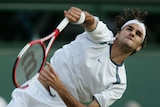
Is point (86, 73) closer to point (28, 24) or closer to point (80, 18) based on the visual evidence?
point (80, 18)

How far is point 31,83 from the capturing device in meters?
7.21

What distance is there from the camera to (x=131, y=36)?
724 centimetres

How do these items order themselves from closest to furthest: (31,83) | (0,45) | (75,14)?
(75,14) → (31,83) → (0,45)

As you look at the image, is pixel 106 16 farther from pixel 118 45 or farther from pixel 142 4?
pixel 118 45

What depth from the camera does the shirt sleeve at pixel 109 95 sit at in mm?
7211

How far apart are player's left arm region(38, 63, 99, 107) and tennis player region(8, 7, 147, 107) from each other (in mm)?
27

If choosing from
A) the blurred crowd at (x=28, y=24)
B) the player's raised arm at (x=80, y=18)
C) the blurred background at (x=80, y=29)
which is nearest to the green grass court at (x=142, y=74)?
the blurred background at (x=80, y=29)

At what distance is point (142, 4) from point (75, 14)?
13.9 ft

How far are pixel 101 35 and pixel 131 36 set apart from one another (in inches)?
11.6

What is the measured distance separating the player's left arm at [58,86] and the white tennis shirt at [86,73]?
176 mm

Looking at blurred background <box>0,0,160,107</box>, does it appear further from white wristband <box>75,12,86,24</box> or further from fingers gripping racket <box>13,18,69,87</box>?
white wristband <box>75,12,86,24</box>

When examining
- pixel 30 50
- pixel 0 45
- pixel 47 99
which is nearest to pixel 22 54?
pixel 30 50

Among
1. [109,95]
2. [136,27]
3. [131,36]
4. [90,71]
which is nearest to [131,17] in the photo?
[136,27]

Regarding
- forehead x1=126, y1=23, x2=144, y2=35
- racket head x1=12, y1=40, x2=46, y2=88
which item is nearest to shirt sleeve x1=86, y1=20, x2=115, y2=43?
forehead x1=126, y1=23, x2=144, y2=35
